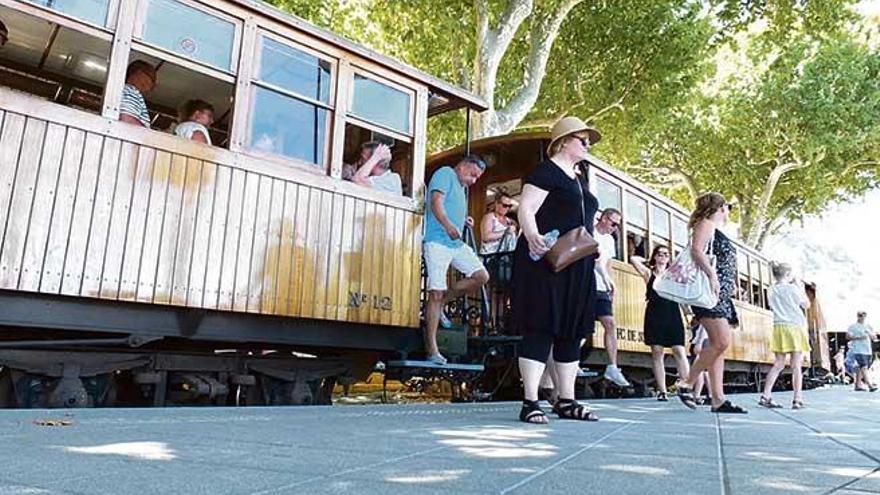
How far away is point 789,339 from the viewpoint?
603 centimetres

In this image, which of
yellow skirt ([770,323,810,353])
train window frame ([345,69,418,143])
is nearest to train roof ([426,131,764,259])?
train window frame ([345,69,418,143])

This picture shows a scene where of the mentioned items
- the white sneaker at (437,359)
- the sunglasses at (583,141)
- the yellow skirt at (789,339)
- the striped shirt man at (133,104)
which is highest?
the striped shirt man at (133,104)

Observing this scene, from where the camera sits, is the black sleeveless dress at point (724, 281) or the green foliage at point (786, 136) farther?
the green foliage at point (786, 136)

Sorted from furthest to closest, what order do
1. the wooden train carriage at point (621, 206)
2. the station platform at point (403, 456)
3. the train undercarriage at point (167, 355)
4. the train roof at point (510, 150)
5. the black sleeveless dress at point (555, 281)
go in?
1. the wooden train carriage at point (621, 206)
2. the train roof at point (510, 150)
3. the train undercarriage at point (167, 355)
4. the black sleeveless dress at point (555, 281)
5. the station platform at point (403, 456)

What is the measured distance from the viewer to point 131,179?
13.1ft

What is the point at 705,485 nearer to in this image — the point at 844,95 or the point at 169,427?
the point at 169,427

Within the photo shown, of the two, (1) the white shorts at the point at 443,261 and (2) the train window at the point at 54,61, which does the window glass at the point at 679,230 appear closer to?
(1) the white shorts at the point at 443,261

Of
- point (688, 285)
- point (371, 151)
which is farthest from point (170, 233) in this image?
point (688, 285)

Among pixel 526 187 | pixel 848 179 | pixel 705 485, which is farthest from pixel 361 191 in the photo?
pixel 848 179

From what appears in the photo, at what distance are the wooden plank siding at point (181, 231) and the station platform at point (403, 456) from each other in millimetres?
939

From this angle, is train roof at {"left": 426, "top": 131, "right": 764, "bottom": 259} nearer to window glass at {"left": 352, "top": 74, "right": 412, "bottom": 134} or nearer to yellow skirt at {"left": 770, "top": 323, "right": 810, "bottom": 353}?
window glass at {"left": 352, "top": 74, "right": 412, "bottom": 134}

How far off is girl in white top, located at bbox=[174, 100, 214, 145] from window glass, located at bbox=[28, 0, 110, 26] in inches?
30.9

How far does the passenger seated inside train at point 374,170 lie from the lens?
5340 mm

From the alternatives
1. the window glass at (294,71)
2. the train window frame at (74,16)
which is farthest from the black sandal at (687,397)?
the train window frame at (74,16)
